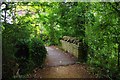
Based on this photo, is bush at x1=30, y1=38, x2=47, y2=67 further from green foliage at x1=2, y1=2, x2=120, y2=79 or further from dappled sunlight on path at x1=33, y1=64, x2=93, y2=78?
dappled sunlight on path at x1=33, y1=64, x2=93, y2=78

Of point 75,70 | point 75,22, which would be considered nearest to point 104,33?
point 75,70

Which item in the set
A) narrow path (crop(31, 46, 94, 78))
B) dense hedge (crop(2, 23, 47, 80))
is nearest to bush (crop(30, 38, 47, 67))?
dense hedge (crop(2, 23, 47, 80))

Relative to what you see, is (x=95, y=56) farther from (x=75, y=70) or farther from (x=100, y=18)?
(x=100, y=18)

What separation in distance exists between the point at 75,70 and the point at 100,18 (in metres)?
1.49

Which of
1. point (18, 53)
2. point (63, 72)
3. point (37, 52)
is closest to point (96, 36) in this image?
point (63, 72)

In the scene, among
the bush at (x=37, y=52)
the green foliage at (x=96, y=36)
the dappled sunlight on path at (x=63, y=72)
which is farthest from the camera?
the bush at (x=37, y=52)

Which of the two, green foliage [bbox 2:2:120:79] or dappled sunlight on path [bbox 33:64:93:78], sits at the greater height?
green foliage [bbox 2:2:120:79]

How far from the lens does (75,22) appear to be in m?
6.90

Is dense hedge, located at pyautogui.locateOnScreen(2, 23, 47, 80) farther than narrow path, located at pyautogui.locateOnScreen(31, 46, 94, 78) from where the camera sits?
No

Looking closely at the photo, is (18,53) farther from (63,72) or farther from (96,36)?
(96,36)

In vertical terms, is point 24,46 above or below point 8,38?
below

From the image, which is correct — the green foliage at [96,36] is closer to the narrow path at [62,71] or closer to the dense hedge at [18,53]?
the dense hedge at [18,53]

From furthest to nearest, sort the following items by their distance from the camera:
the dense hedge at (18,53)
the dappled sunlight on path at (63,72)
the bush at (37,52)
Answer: the bush at (37,52) < the dappled sunlight on path at (63,72) < the dense hedge at (18,53)

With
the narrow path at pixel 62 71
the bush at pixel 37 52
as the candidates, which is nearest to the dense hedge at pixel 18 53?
the bush at pixel 37 52
